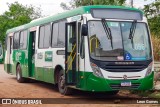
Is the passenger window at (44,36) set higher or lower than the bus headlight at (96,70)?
higher

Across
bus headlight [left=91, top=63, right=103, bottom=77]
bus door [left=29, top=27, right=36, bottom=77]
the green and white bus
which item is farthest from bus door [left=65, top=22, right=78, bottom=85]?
bus door [left=29, top=27, right=36, bottom=77]

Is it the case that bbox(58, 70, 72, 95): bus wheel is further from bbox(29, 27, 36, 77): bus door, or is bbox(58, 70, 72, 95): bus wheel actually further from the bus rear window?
bbox(29, 27, 36, 77): bus door

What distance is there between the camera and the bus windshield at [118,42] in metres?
11.6

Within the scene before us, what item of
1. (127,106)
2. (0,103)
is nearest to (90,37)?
(127,106)

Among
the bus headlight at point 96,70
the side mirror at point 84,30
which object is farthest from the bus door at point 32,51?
the bus headlight at point 96,70

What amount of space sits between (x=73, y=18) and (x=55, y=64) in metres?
2.18

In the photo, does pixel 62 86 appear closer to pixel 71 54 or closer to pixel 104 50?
pixel 71 54

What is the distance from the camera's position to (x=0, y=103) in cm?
1137

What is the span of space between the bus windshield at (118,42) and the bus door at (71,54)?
0.94 meters

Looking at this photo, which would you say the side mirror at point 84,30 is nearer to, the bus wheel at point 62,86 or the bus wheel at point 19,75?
the bus wheel at point 62,86

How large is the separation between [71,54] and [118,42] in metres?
1.71

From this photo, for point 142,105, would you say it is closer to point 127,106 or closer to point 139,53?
point 127,106

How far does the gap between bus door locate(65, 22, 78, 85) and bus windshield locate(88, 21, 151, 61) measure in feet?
3.08

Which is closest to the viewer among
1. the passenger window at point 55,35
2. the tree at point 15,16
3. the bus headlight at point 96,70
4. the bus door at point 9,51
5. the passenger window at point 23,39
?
the bus headlight at point 96,70
